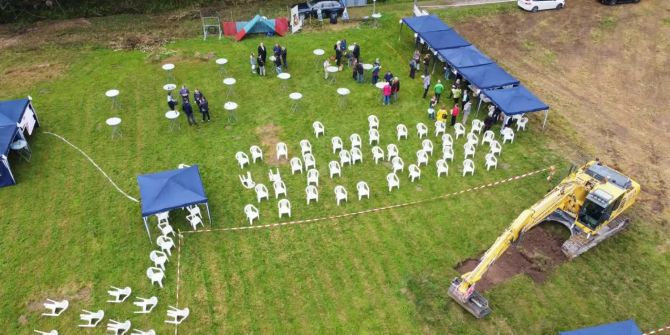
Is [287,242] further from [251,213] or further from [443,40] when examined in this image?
[443,40]

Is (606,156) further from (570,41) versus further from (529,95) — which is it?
(570,41)

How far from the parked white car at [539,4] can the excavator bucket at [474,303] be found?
2446 cm

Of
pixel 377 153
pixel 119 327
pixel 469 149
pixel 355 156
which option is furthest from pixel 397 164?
pixel 119 327

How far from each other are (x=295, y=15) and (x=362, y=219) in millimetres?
17064

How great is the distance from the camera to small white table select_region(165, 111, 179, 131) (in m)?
21.0

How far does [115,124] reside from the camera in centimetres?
2097

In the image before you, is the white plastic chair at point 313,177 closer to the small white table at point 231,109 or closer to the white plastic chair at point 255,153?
the white plastic chair at point 255,153

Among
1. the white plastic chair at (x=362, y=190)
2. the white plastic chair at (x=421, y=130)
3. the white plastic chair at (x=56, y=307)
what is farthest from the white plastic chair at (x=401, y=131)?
the white plastic chair at (x=56, y=307)

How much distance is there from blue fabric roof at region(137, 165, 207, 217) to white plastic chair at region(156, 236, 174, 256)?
0.90 m

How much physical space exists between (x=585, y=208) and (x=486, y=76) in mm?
9128

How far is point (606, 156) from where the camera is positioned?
20219 mm

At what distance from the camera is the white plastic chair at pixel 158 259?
49.6ft

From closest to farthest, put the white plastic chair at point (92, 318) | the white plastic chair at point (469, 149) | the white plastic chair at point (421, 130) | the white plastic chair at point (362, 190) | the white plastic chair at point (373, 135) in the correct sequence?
the white plastic chair at point (92, 318), the white plastic chair at point (362, 190), the white plastic chair at point (469, 149), the white plastic chair at point (373, 135), the white plastic chair at point (421, 130)

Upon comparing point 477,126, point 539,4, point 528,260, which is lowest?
point 528,260
